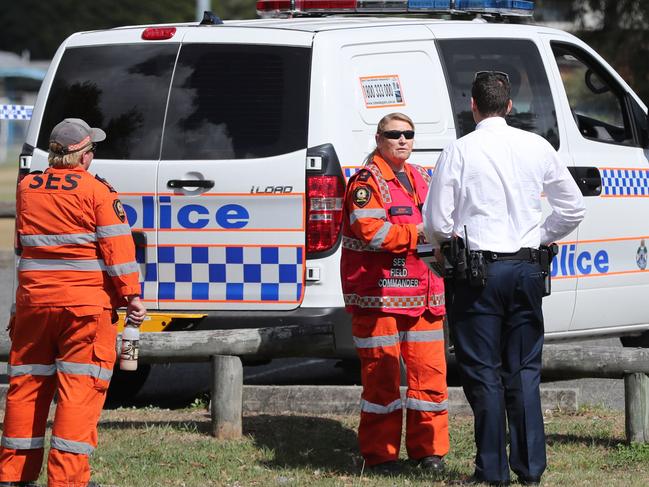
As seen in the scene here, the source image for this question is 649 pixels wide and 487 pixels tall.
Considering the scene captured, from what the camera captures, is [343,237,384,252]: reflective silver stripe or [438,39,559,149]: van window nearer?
[343,237,384,252]: reflective silver stripe

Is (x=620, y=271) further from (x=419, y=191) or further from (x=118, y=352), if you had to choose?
(x=118, y=352)

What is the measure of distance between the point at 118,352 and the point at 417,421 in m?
1.47

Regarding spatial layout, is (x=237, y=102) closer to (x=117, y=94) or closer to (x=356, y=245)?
(x=117, y=94)

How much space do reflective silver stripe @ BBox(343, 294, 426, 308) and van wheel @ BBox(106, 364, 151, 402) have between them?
2.27 metres

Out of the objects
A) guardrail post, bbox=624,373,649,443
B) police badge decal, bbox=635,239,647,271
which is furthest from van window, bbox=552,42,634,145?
guardrail post, bbox=624,373,649,443

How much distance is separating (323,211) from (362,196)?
23.4 inches

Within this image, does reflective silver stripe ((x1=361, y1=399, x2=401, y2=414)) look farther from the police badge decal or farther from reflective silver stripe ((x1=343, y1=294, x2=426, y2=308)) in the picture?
the police badge decal

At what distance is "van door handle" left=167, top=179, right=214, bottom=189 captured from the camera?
21.5 ft

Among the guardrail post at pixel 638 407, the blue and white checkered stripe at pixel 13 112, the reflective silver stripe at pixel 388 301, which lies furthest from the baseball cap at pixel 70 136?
the blue and white checkered stripe at pixel 13 112

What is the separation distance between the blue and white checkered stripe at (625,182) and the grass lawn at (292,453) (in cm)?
124

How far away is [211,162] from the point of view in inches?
259

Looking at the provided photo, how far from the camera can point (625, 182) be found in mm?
7590

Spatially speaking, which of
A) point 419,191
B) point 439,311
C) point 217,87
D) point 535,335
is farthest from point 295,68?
point 535,335

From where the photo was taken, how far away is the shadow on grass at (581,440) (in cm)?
656
